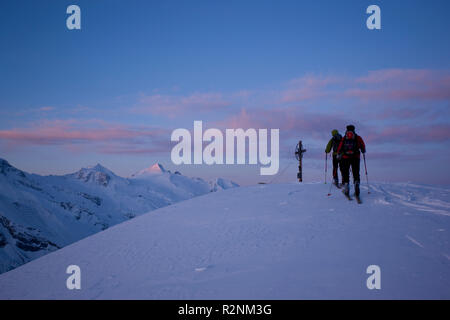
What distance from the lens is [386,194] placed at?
1271cm

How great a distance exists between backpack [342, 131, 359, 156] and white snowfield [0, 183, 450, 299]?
1937 mm

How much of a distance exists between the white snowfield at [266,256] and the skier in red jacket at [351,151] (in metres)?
1.08

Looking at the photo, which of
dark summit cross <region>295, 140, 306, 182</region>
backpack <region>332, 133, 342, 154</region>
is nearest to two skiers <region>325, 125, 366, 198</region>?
backpack <region>332, 133, 342, 154</region>

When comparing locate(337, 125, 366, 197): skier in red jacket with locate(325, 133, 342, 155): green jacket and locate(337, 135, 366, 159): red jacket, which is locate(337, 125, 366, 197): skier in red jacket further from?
locate(325, 133, 342, 155): green jacket

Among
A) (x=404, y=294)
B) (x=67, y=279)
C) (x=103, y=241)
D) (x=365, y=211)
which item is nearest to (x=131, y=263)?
(x=67, y=279)

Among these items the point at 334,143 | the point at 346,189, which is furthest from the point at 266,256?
the point at 334,143

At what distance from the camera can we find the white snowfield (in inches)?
214

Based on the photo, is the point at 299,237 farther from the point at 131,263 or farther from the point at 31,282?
the point at 31,282

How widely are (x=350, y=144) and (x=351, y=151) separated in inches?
10.8

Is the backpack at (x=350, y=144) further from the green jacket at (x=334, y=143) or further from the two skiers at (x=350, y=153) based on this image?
the green jacket at (x=334, y=143)

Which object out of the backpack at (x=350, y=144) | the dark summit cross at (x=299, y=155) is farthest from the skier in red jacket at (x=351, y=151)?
the dark summit cross at (x=299, y=155)

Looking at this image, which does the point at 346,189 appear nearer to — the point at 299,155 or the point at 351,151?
the point at 351,151

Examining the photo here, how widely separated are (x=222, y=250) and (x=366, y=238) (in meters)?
3.74

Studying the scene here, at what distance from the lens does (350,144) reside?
11.5m
